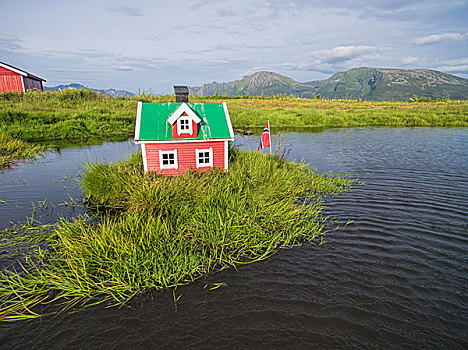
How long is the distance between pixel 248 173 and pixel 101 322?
764 cm

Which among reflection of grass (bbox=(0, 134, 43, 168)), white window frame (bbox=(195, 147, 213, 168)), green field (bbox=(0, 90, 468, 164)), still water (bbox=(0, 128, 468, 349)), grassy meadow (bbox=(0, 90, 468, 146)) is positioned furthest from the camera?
grassy meadow (bbox=(0, 90, 468, 146))

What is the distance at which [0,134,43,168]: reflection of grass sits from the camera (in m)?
17.1

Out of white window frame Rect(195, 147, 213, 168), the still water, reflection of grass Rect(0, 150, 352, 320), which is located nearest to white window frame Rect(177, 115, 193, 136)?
white window frame Rect(195, 147, 213, 168)

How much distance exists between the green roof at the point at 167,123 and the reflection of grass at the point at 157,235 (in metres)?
1.58

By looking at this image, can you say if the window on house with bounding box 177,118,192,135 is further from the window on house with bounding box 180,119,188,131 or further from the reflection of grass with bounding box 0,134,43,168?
the reflection of grass with bounding box 0,134,43,168

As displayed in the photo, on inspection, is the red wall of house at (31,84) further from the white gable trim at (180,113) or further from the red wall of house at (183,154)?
the white gable trim at (180,113)

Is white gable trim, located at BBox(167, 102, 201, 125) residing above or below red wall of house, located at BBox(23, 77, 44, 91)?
below

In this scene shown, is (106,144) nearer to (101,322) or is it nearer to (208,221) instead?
(208,221)

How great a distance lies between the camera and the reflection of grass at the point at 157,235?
5410mm

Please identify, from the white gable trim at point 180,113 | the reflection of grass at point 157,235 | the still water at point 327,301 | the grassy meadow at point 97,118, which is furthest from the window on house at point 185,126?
the grassy meadow at point 97,118

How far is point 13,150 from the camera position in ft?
60.8

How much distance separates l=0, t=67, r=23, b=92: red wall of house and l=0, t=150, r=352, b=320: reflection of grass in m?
36.9

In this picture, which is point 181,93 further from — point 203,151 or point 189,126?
point 203,151

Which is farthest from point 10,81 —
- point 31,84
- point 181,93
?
point 181,93
